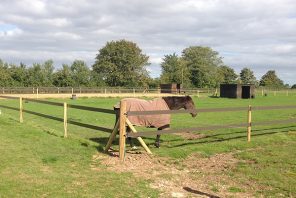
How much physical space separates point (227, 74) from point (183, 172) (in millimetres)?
Result: 108768

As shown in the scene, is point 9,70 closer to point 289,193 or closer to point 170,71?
point 170,71

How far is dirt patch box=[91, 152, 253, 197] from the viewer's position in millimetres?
6754

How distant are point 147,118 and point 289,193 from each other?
182 inches

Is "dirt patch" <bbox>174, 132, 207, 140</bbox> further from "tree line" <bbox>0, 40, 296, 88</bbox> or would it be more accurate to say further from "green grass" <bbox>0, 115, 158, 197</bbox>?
"tree line" <bbox>0, 40, 296, 88</bbox>

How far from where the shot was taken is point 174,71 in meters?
99.9

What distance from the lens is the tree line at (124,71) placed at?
68938 millimetres

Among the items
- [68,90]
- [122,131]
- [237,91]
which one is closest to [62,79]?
[68,90]

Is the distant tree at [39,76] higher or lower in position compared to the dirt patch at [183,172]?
higher

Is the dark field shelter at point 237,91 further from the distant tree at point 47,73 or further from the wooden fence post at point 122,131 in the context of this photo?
the wooden fence post at point 122,131

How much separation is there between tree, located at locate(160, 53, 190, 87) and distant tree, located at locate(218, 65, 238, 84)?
14007 mm

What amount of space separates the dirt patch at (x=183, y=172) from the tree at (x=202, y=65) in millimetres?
89829

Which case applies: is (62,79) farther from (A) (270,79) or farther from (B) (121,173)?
(A) (270,79)

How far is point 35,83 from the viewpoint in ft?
221

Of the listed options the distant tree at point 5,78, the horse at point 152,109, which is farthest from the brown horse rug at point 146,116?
the distant tree at point 5,78
